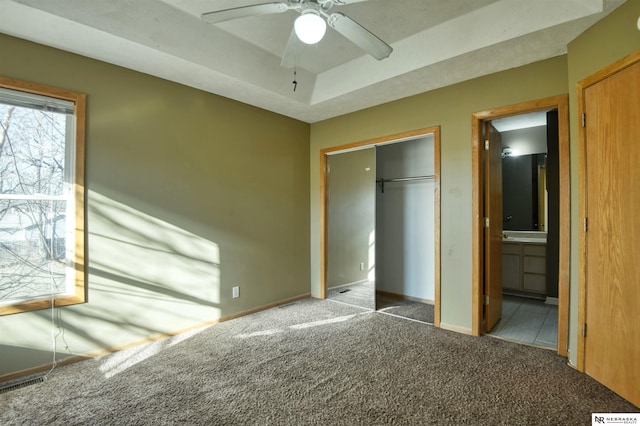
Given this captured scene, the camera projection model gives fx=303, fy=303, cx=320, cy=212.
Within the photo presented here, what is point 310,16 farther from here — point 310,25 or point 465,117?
point 465,117

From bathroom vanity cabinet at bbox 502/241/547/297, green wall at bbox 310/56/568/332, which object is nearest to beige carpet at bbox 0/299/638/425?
green wall at bbox 310/56/568/332

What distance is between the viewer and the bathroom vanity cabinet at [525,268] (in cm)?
418

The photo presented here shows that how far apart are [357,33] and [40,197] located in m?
2.64

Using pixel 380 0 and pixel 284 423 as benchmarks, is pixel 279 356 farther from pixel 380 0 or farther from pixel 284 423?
pixel 380 0

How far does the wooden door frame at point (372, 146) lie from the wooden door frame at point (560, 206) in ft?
1.14

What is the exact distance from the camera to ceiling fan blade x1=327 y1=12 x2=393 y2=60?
69.0 inches

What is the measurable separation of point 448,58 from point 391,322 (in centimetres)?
267

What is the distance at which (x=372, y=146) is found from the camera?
3855 millimetres

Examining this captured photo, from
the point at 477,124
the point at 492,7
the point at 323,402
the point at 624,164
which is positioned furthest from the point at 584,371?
the point at 492,7

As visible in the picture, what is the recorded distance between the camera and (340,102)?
3.61 meters

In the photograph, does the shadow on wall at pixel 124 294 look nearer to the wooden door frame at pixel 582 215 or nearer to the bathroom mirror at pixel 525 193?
the wooden door frame at pixel 582 215

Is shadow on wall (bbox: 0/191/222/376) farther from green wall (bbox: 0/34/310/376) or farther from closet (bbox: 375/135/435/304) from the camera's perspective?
closet (bbox: 375/135/435/304)

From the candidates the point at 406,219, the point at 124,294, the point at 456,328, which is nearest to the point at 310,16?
the point at 124,294

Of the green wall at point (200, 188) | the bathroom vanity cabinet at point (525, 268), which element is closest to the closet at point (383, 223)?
the green wall at point (200, 188)
